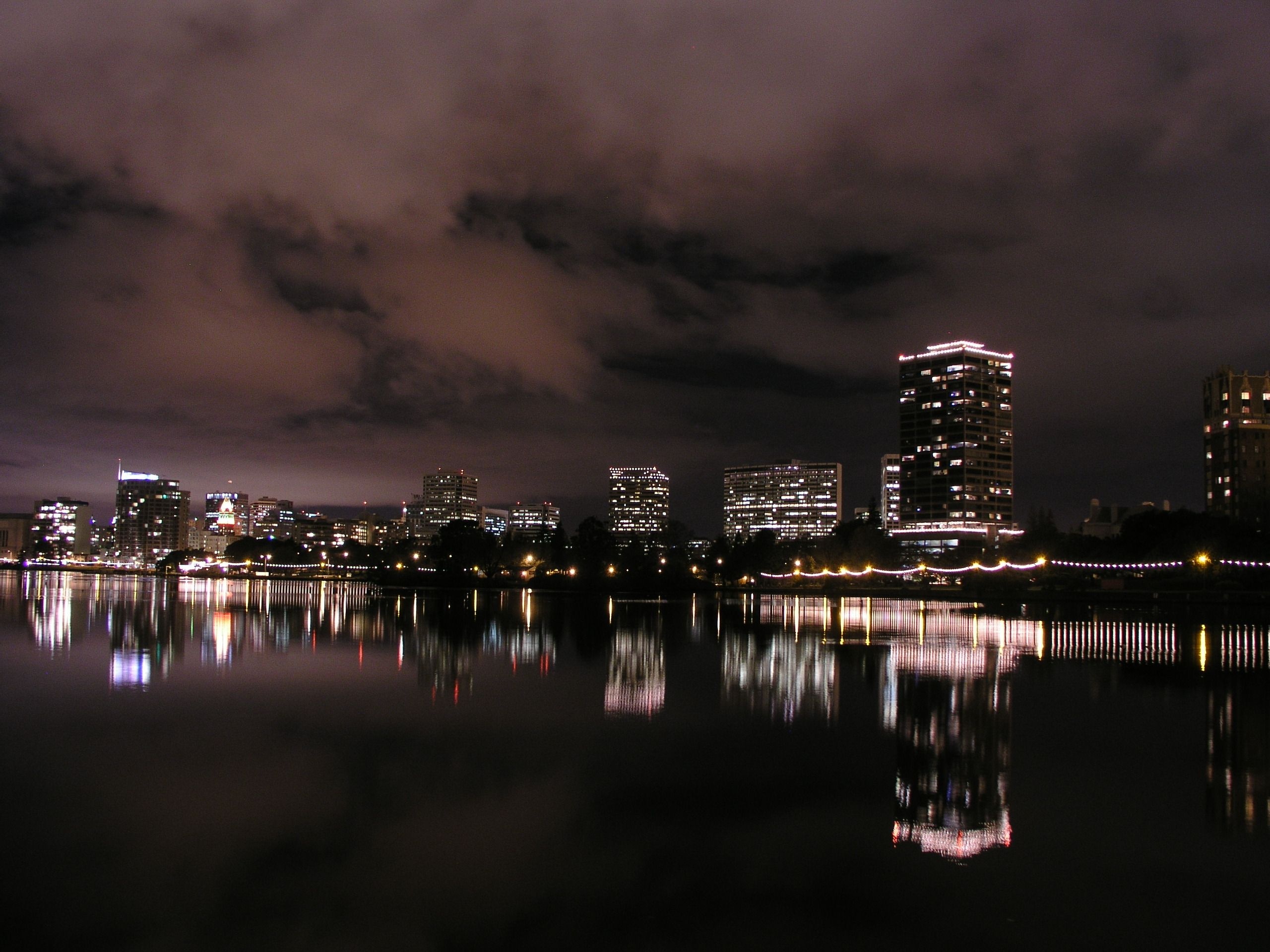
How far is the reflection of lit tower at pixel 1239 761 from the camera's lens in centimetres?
888

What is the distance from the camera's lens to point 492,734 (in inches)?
473

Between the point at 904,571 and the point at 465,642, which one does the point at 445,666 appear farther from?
the point at 904,571

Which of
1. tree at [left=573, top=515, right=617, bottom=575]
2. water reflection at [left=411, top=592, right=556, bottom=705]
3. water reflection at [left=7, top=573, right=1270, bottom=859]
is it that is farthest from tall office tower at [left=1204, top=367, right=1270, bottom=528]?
water reflection at [left=411, top=592, right=556, bottom=705]

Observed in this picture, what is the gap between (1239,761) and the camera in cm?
1122

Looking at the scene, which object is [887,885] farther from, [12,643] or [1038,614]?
[1038,614]

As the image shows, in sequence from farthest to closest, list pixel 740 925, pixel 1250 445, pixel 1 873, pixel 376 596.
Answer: pixel 1250 445
pixel 376 596
pixel 1 873
pixel 740 925

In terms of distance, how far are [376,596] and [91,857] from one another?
2131 inches

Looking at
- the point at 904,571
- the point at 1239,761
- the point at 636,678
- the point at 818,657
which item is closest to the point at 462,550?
the point at 904,571

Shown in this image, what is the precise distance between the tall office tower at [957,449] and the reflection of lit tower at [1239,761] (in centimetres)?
17269

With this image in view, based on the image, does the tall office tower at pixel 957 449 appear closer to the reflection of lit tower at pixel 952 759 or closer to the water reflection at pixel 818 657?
the water reflection at pixel 818 657

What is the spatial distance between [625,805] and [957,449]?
192256 mm

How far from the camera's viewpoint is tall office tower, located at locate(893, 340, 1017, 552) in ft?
613

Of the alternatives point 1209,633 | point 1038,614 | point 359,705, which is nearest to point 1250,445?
point 1038,614

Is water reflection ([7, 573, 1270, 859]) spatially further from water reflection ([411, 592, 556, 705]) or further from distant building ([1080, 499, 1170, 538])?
distant building ([1080, 499, 1170, 538])
